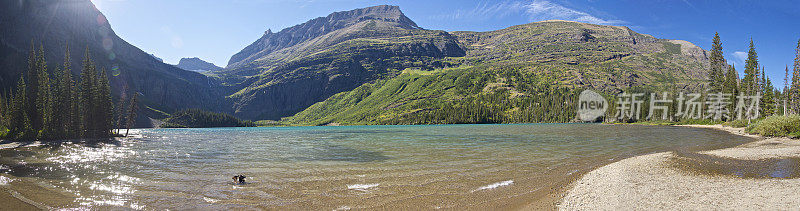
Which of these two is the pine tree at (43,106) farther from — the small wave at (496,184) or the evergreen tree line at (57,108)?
the small wave at (496,184)

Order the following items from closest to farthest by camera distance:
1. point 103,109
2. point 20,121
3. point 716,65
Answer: point 20,121 < point 103,109 < point 716,65

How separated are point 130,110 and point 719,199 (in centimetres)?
12121

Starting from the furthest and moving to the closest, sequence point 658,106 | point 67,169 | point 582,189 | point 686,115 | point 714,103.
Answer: point 658,106 → point 686,115 → point 714,103 → point 67,169 → point 582,189

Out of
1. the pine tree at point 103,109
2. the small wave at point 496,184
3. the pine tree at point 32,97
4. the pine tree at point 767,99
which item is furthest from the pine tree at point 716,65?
the pine tree at point 32,97

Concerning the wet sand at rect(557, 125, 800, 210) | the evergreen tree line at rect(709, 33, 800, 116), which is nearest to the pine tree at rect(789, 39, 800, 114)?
the evergreen tree line at rect(709, 33, 800, 116)

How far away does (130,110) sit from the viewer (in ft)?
299

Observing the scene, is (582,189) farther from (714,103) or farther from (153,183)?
(714,103)

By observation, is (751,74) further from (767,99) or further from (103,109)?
(103,109)

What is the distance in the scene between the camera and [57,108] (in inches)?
2960

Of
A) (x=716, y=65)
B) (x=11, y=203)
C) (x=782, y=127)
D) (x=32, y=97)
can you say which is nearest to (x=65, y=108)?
(x=32, y=97)

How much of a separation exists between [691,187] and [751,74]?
4698 inches

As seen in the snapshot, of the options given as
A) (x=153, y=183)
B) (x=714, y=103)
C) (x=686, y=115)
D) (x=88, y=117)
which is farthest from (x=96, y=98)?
(x=686, y=115)

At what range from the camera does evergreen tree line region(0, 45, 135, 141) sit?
70.6 m

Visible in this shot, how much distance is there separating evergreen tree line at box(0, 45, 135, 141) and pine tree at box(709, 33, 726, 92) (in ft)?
645
